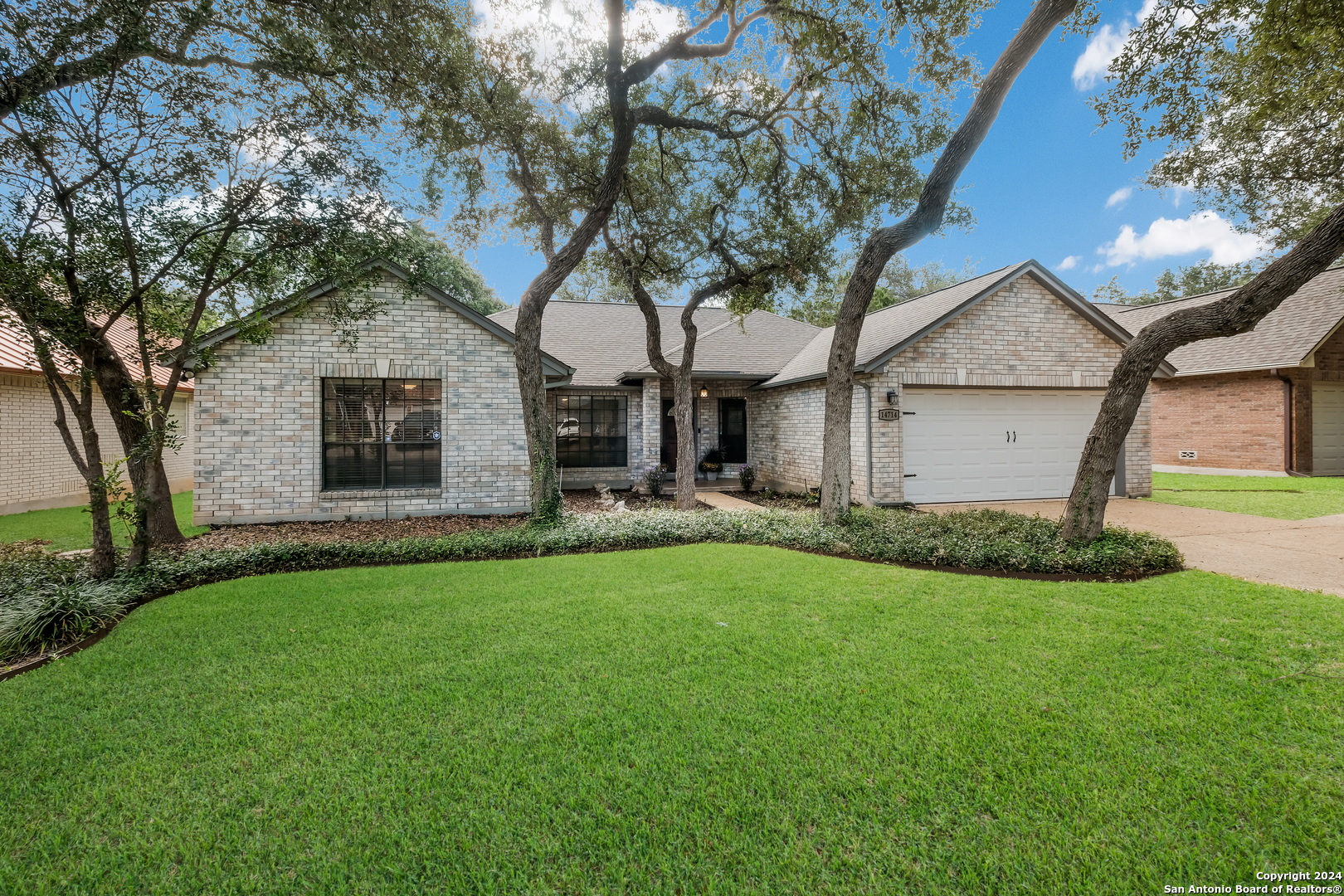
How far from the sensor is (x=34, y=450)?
10.8m

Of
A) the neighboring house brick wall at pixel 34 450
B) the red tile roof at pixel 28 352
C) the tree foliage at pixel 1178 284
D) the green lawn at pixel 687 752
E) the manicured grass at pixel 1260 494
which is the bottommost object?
the green lawn at pixel 687 752

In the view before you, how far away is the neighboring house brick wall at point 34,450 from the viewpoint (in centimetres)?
1022

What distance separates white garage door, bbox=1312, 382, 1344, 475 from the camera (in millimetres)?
15258

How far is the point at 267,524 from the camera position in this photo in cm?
921

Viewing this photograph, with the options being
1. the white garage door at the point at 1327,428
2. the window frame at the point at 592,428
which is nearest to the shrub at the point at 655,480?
the window frame at the point at 592,428

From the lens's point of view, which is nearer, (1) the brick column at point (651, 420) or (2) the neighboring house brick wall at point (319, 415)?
(2) the neighboring house brick wall at point (319, 415)

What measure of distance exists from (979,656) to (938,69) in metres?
8.72

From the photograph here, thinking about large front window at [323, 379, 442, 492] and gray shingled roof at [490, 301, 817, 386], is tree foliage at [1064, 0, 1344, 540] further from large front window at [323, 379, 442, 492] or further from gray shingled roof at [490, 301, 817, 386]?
large front window at [323, 379, 442, 492]

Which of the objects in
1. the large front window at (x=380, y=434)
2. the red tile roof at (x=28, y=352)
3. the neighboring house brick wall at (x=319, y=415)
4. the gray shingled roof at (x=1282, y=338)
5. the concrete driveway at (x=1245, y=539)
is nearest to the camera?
the red tile roof at (x=28, y=352)

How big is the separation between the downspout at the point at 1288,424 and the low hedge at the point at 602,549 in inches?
548

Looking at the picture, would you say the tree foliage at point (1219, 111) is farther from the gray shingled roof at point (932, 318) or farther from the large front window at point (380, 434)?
the large front window at point (380, 434)

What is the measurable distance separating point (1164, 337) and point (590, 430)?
11.2 meters

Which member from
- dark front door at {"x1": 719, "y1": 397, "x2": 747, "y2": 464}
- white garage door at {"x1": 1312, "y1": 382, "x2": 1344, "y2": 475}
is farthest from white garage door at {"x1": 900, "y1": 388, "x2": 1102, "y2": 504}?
white garage door at {"x1": 1312, "y1": 382, "x2": 1344, "y2": 475}

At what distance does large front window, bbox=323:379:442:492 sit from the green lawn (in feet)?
16.5
